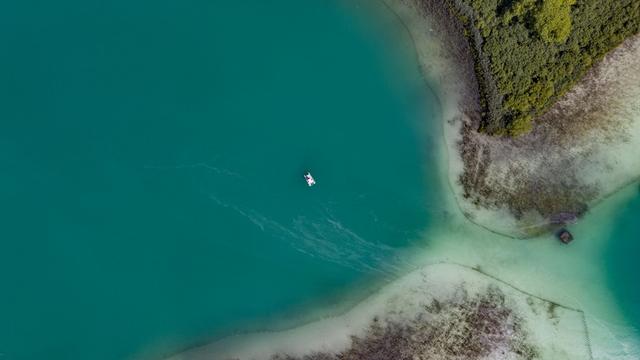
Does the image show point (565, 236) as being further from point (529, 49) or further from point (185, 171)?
point (185, 171)

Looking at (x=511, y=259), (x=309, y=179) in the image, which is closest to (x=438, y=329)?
(x=511, y=259)

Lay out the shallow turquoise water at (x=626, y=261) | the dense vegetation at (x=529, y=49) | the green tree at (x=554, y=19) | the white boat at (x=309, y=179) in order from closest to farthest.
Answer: the green tree at (x=554, y=19), the dense vegetation at (x=529, y=49), the white boat at (x=309, y=179), the shallow turquoise water at (x=626, y=261)

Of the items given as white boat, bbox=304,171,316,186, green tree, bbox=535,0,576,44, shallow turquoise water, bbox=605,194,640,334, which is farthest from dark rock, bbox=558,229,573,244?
white boat, bbox=304,171,316,186

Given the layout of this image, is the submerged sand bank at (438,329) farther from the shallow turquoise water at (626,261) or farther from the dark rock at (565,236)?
the dark rock at (565,236)

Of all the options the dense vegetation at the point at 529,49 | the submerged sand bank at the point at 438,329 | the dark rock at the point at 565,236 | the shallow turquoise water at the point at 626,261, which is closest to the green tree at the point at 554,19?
the dense vegetation at the point at 529,49

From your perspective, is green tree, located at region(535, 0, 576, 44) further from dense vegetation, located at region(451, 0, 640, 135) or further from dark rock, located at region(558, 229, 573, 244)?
dark rock, located at region(558, 229, 573, 244)
